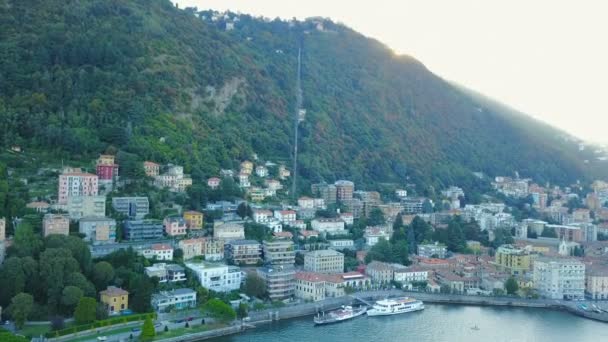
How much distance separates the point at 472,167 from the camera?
49.2 meters

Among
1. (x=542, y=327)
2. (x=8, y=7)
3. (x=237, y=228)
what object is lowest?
(x=542, y=327)

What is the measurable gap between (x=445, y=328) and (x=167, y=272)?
7.96 meters

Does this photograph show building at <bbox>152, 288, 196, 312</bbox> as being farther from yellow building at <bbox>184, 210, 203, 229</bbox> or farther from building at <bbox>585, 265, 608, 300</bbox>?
building at <bbox>585, 265, 608, 300</bbox>

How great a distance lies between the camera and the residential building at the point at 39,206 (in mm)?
22688

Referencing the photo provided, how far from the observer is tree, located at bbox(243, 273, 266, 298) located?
21.4 meters

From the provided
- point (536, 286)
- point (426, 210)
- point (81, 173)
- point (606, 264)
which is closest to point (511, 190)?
point (426, 210)

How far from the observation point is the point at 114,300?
18.5 meters

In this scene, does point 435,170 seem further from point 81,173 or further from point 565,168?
point 81,173

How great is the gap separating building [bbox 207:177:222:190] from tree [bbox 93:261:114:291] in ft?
33.1

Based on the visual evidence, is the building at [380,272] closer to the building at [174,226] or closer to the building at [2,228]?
the building at [174,226]

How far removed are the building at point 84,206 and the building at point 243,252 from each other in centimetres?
424

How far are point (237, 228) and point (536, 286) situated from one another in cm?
1039

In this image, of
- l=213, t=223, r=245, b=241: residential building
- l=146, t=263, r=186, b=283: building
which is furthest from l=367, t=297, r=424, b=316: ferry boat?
l=213, t=223, r=245, b=241: residential building

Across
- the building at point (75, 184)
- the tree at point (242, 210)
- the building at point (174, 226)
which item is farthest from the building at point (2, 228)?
the tree at point (242, 210)
